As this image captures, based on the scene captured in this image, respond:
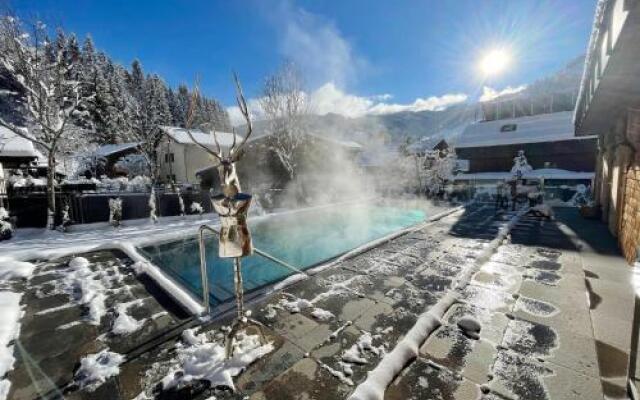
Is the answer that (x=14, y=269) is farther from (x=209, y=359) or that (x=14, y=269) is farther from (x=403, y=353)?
(x=403, y=353)

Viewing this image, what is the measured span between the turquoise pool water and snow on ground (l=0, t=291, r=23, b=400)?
76.2 inches

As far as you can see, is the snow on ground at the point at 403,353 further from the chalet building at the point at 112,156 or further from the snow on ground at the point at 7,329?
the chalet building at the point at 112,156

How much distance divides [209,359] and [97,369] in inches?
39.4

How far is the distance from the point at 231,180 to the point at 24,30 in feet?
38.9

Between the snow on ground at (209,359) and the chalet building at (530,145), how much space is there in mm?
23920

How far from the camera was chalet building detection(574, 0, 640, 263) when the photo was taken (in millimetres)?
2725

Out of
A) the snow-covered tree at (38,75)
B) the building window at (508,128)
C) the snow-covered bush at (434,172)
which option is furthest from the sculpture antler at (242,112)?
the building window at (508,128)

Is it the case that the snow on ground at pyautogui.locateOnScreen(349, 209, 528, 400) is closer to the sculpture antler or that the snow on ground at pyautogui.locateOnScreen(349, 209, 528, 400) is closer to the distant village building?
the sculpture antler

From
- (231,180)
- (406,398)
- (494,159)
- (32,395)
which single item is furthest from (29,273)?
(494,159)

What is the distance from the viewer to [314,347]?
266 centimetres

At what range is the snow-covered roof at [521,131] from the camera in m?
20.3

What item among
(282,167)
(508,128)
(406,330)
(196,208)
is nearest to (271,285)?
(406,330)

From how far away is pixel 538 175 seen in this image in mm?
19359

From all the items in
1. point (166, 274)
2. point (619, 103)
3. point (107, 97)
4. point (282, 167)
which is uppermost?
point (107, 97)
